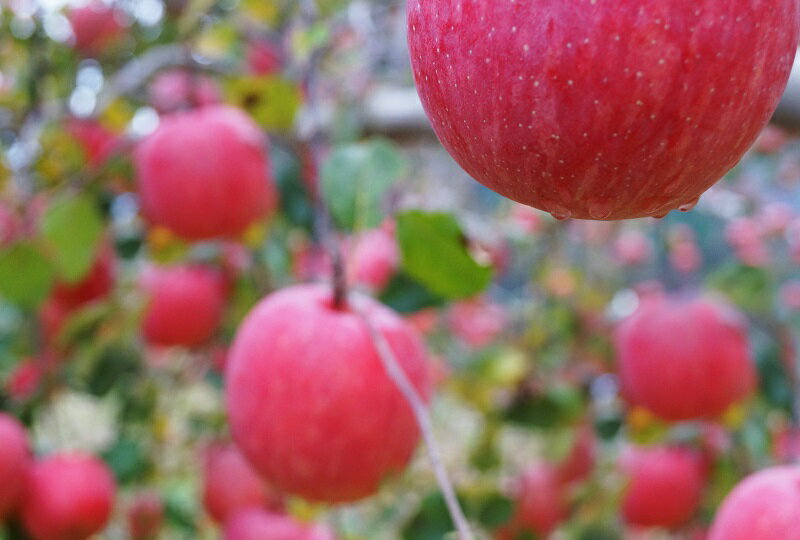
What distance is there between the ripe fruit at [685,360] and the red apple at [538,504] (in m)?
0.21

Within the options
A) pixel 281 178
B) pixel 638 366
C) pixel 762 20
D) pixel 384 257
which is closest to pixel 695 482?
pixel 638 366

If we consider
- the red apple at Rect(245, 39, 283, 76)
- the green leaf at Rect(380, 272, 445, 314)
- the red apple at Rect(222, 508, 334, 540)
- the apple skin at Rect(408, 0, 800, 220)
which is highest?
the apple skin at Rect(408, 0, 800, 220)

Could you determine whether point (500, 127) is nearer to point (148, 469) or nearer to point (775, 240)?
point (148, 469)

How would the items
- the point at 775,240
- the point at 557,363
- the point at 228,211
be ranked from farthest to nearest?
1. the point at 557,363
2. the point at 775,240
3. the point at 228,211

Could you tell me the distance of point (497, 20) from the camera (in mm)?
261

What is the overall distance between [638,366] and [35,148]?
0.90 m

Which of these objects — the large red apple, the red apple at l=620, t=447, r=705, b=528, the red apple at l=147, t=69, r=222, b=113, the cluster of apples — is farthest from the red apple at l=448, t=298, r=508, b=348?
the large red apple

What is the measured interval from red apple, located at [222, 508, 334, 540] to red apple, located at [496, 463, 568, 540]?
261 millimetres

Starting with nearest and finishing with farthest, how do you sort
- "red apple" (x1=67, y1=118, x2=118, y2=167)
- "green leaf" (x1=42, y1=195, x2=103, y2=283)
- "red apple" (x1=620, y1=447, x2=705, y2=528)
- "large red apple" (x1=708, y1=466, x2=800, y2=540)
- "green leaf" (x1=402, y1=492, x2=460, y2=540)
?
"large red apple" (x1=708, y1=466, x2=800, y2=540) → "green leaf" (x1=402, y1=492, x2=460, y2=540) → "green leaf" (x1=42, y1=195, x2=103, y2=283) → "red apple" (x1=620, y1=447, x2=705, y2=528) → "red apple" (x1=67, y1=118, x2=118, y2=167)

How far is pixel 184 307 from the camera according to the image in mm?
1167

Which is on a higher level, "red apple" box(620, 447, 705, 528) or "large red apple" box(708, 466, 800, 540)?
"large red apple" box(708, 466, 800, 540)

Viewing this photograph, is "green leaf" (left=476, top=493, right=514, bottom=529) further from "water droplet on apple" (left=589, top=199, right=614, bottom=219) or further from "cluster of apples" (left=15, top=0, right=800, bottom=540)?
"water droplet on apple" (left=589, top=199, right=614, bottom=219)

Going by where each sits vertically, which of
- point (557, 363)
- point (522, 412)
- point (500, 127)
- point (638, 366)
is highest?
point (500, 127)

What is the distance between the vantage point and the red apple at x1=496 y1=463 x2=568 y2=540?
3.48ft
